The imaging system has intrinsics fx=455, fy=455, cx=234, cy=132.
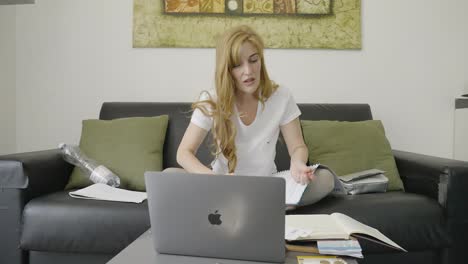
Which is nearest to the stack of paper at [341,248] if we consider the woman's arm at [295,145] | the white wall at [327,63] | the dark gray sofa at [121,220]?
the woman's arm at [295,145]

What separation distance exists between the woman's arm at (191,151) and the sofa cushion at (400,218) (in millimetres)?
399

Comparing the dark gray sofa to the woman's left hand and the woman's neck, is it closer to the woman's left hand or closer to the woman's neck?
the woman's left hand

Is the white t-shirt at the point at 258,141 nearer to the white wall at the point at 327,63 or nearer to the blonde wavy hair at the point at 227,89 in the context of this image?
the blonde wavy hair at the point at 227,89

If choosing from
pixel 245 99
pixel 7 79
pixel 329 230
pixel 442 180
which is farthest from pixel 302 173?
pixel 7 79

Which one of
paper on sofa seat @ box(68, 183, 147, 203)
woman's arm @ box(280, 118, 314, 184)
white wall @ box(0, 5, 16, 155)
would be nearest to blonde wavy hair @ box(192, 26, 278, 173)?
woman's arm @ box(280, 118, 314, 184)

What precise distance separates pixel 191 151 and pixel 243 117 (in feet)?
0.89

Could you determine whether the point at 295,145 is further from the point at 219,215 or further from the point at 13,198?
the point at 13,198

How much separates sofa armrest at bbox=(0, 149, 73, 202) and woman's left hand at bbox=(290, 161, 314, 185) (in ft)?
3.51

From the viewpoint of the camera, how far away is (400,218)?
1.72m

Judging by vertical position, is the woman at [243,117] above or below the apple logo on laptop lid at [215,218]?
above

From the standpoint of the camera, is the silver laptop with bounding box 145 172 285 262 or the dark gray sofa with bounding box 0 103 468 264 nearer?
the silver laptop with bounding box 145 172 285 262

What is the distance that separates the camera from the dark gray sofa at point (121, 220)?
5.63 feet

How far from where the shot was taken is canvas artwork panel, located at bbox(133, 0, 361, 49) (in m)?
2.69

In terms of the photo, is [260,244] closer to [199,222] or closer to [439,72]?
[199,222]
